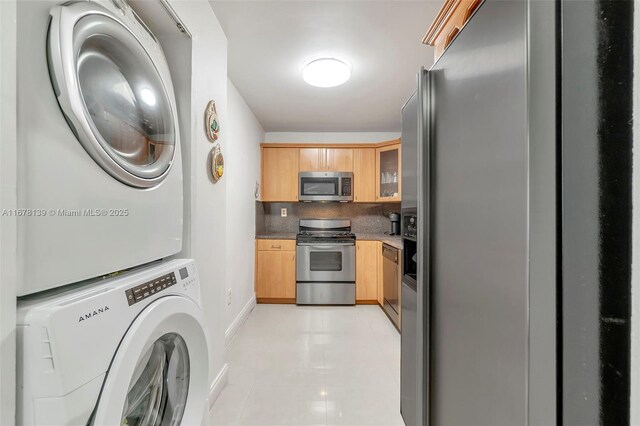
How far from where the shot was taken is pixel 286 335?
2.67 m

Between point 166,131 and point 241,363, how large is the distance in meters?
1.89

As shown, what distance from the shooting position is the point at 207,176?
1591mm

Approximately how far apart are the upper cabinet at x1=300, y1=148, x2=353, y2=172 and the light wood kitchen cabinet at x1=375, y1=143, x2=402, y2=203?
1.41 ft

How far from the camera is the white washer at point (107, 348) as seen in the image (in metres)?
0.54

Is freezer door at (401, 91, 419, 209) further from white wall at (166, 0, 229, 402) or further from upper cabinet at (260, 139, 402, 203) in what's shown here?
upper cabinet at (260, 139, 402, 203)

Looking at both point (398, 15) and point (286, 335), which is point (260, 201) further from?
point (398, 15)

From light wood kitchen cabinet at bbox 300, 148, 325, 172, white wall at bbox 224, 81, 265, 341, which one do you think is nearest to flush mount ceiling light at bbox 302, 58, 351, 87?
white wall at bbox 224, 81, 265, 341

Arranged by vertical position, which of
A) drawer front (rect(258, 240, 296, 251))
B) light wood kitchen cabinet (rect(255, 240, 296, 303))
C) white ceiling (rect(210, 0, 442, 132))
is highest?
white ceiling (rect(210, 0, 442, 132))

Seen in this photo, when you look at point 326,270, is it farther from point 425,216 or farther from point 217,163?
point 425,216

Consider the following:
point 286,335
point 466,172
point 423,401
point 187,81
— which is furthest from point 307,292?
point 466,172

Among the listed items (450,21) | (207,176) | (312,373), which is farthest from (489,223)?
(312,373)

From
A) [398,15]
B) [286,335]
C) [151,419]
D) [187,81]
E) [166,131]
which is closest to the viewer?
[151,419]

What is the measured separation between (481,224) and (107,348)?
0.97 m

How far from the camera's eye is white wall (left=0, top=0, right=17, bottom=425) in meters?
0.51
